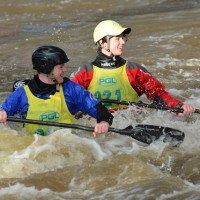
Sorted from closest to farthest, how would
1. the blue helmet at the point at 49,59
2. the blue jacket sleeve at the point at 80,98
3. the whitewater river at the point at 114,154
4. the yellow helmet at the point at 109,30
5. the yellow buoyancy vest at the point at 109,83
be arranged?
1. the whitewater river at the point at 114,154
2. the blue helmet at the point at 49,59
3. the blue jacket sleeve at the point at 80,98
4. the yellow helmet at the point at 109,30
5. the yellow buoyancy vest at the point at 109,83

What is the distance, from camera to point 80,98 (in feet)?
19.1

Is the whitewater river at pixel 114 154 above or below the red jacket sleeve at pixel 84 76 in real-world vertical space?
below

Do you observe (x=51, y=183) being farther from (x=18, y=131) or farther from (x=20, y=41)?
(x=20, y=41)

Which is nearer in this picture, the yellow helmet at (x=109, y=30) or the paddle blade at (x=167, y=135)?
the paddle blade at (x=167, y=135)

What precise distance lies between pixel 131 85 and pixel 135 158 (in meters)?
1.38

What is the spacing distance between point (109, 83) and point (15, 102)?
1493 millimetres

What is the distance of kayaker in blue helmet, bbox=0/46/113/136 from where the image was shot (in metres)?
5.66

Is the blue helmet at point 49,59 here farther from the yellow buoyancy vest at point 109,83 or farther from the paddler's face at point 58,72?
the yellow buoyancy vest at point 109,83

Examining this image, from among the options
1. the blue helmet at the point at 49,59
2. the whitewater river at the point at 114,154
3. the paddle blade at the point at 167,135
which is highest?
the blue helmet at the point at 49,59

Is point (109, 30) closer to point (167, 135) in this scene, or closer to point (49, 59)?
point (49, 59)

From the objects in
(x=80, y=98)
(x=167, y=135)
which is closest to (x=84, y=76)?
(x=80, y=98)

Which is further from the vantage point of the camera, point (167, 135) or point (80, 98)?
point (167, 135)

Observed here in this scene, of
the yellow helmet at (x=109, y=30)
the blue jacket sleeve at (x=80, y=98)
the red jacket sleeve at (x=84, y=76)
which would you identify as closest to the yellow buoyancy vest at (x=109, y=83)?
the red jacket sleeve at (x=84, y=76)

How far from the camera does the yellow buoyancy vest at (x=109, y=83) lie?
6.93 m
